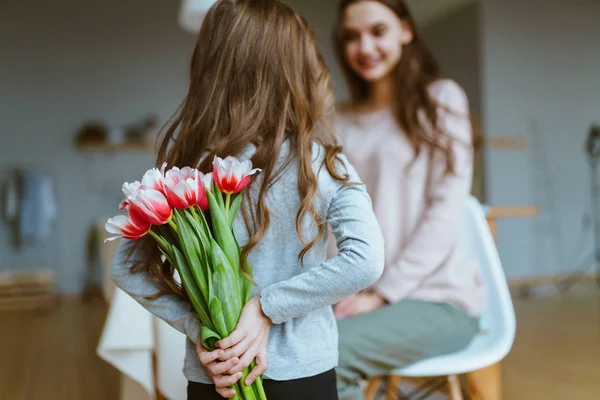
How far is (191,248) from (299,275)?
0.53 ft

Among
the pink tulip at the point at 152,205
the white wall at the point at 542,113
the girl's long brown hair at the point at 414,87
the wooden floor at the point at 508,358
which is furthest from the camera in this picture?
the white wall at the point at 542,113

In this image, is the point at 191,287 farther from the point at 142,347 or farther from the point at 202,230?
the point at 142,347

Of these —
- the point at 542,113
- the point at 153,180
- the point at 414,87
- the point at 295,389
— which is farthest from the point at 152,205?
the point at 542,113

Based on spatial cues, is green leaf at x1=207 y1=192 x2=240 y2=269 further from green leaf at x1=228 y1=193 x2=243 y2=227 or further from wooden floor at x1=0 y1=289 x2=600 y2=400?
wooden floor at x1=0 y1=289 x2=600 y2=400

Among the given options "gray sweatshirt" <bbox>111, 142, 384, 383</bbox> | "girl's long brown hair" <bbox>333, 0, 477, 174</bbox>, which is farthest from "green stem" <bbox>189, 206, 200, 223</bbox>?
"girl's long brown hair" <bbox>333, 0, 477, 174</bbox>

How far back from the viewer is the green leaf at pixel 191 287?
865mm

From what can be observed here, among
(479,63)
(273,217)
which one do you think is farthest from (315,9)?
(273,217)

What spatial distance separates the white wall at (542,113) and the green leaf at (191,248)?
5.59 meters

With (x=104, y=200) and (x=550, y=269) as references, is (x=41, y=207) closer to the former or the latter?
(x=104, y=200)

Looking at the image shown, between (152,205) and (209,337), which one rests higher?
(152,205)

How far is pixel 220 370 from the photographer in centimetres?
86

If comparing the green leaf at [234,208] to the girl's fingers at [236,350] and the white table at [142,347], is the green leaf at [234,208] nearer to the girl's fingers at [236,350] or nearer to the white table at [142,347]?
the girl's fingers at [236,350]

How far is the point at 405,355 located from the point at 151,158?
600 centimetres

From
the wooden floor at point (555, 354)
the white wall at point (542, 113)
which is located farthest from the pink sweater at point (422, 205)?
the white wall at point (542, 113)
